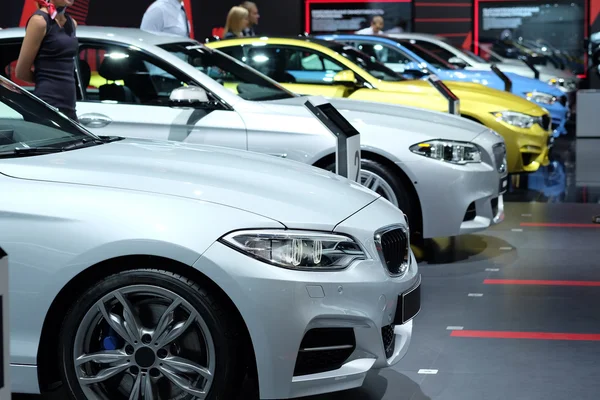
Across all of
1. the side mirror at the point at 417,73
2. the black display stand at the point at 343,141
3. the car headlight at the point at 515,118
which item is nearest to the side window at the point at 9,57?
the black display stand at the point at 343,141

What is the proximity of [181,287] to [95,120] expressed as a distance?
10.6 ft

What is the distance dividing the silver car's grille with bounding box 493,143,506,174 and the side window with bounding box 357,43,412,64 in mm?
A: 5307

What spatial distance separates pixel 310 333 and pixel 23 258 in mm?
1044

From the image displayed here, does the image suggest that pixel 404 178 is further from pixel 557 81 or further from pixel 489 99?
pixel 557 81

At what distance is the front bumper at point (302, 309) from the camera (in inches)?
139

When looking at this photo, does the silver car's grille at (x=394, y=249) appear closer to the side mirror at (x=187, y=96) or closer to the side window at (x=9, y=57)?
the side mirror at (x=187, y=96)

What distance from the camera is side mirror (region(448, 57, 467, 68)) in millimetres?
13698

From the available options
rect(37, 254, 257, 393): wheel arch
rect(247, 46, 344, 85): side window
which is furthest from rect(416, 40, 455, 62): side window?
rect(37, 254, 257, 393): wheel arch

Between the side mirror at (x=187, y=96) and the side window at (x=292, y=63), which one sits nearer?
the side mirror at (x=187, y=96)

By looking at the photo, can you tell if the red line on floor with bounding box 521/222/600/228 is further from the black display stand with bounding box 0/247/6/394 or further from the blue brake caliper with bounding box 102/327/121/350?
the black display stand with bounding box 0/247/6/394

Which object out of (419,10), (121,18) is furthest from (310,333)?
(419,10)

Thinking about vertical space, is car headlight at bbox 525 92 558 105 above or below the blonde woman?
below

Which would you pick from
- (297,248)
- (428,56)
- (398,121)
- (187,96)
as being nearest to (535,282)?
(398,121)

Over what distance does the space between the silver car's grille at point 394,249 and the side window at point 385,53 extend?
28.2 ft
